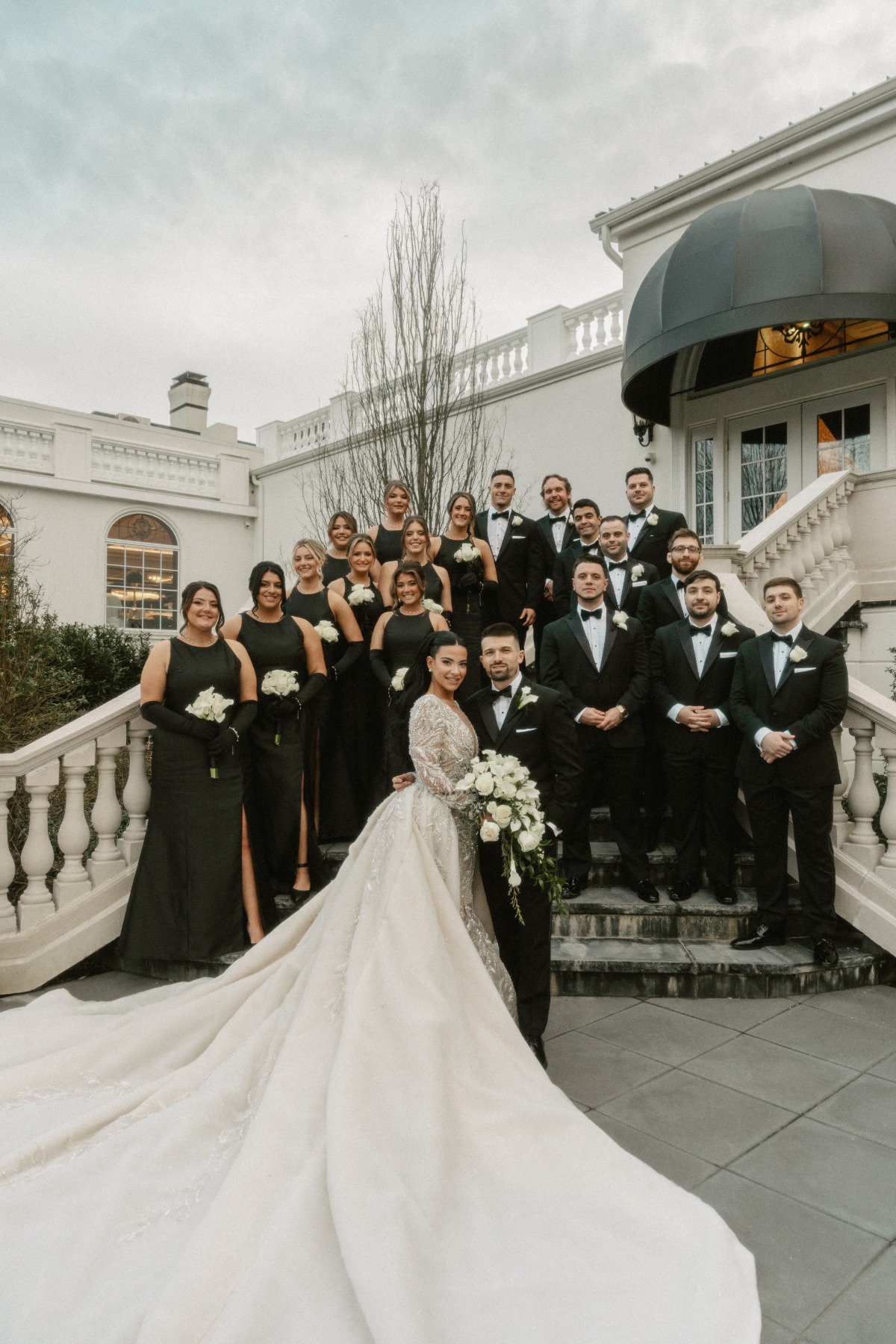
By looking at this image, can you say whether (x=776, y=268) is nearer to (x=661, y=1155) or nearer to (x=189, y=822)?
(x=189, y=822)

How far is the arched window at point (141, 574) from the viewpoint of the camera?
60.1 feet

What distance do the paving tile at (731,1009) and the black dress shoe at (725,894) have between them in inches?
25.0

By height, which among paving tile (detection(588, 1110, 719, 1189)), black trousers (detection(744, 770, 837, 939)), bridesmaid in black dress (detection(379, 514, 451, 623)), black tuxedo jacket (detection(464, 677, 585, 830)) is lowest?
paving tile (detection(588, 1110, 719, 1189))

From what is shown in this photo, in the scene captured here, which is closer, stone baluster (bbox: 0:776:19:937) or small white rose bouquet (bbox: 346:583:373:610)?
stone baluster (bbox: 0:776:19:937)

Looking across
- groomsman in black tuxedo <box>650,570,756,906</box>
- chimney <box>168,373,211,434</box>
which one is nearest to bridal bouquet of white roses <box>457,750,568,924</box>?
groomsman in black tuxedo <box>650,570,756,906</box>

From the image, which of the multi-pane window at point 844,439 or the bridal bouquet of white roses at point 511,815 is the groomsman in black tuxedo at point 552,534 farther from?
the multi-pane window at point 844,439

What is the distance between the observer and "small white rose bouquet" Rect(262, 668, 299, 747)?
4852mm

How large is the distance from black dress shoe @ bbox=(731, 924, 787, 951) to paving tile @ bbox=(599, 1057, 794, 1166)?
126 cm

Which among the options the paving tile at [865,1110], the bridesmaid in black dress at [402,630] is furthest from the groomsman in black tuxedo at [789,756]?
the bridesmaid in black dress at [402,630]

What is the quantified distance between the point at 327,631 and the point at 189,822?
1540 mm

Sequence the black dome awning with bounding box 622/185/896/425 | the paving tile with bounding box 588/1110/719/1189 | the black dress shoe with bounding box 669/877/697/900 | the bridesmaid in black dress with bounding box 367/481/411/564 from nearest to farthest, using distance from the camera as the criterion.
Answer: the paving tile with bounding box 588/1110/719/1189 < the black dress shoe with bounding box 669/877/697/900 < the bridesmaid in black dress with bounding box 367/481/411/564 < the black dome awning with bounding box 622/185/896/425

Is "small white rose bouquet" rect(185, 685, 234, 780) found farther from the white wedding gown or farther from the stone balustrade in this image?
the white wedding gown

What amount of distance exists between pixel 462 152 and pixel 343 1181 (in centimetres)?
1085

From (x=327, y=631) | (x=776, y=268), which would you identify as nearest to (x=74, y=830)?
(x=327, y=631)
